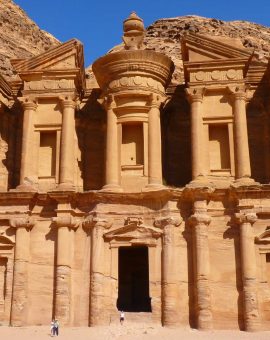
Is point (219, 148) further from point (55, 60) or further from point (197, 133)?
point (55, 60)

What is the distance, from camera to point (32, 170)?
71.5 feet

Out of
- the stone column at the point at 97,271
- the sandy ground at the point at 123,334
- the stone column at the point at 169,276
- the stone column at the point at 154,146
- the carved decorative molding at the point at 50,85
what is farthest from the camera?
the carved decorative molding at the point at 50,85

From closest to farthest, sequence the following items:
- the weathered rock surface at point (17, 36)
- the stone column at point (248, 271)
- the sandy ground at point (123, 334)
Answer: the sandy ground at point (123, 334), the stone column at point (248, 271), the weathered rock surface at point (17, 36)

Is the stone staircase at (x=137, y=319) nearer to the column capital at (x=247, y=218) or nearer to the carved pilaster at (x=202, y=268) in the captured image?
the carved pilaster at (x=202, y=268)

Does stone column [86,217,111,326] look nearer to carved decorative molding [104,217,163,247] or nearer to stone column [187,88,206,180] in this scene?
carved decorative molding [104,217,163,247]

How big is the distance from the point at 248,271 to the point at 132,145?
6884 millimetres

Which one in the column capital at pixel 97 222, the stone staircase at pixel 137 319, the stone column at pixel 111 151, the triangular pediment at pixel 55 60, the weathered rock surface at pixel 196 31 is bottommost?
the stone staircase at pixel 137 319

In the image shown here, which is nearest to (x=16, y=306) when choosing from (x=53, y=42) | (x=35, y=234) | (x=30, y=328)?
(x=30, y=328)

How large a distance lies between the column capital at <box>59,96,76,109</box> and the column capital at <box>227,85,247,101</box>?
248 inches

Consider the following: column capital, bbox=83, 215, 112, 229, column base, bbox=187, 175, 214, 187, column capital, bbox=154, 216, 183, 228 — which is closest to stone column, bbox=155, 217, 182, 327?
column capital, bbox=154, 216, 183, 228

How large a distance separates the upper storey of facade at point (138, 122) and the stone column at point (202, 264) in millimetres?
1235

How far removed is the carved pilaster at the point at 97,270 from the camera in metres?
19.2

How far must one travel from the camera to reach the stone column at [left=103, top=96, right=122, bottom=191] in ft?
68.5

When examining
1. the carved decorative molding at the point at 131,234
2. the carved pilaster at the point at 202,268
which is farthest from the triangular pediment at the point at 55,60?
the carved pilaster at the point at 202,268
